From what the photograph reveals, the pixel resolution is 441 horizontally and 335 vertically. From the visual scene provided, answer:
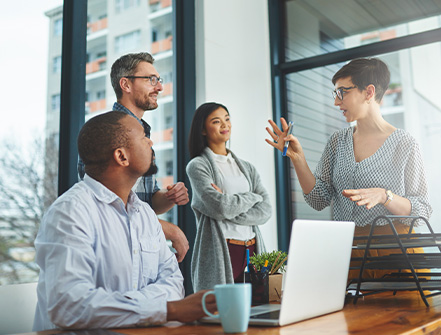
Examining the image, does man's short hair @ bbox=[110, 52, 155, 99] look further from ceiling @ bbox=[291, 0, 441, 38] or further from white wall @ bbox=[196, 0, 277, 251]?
ceiling @ bbox=[291, 0, 441, 38]

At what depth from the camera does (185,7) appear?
11.7 feet

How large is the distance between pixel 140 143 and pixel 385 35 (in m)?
3.03

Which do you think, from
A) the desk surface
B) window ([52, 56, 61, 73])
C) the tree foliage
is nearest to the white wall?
window ([52, 56, 61, 73])

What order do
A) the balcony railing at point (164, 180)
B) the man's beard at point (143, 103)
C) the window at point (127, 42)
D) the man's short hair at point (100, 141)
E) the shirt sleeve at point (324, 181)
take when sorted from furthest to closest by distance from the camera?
the balcony railing at point (164, 180) < the window at point (127, 42) < the man's beard at point (143, 103) < the shirt sleeve at point (324, 181) < the man's short hair at point (100, 141)

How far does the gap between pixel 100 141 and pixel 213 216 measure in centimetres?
144

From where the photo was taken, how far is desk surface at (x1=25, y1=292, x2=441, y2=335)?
0.93m

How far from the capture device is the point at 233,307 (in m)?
0.92

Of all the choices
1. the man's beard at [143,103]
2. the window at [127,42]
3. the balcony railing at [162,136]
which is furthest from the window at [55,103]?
the balcony railing at [162,136]

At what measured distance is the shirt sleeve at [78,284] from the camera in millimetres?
1028

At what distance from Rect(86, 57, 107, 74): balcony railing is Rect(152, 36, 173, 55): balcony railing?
54 cm

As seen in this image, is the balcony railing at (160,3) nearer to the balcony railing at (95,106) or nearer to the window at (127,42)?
the window at (127,42)

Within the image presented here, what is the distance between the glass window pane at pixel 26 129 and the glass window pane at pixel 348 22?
233 centimetres

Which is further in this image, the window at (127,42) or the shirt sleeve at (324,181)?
the window at (127,42)

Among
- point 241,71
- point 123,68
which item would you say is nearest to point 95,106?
point 123,68
